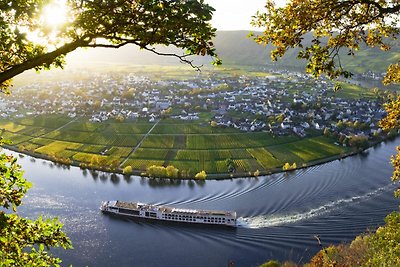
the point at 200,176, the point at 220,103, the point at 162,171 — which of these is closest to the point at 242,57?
the point at 220,103

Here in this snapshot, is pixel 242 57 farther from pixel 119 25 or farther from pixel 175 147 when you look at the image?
pixel 119 25

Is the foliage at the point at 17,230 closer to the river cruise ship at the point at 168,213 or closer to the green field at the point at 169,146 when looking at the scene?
the river cruise ship at the point at 168,213

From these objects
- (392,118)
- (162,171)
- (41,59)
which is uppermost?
(41,59)

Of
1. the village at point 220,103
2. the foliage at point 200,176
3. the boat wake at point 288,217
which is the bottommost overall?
the boat wake at point 288,217

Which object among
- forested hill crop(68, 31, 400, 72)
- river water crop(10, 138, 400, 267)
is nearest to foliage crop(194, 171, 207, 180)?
river water crop(10, 138, 400, 267)

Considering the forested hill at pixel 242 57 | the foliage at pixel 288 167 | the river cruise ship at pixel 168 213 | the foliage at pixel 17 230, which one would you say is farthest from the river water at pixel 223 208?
the forested hill at pixel 242 57

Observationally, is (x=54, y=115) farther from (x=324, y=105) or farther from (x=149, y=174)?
(x=324, y=105)
